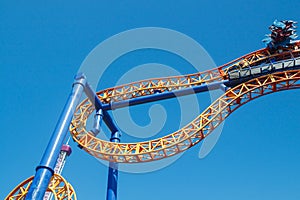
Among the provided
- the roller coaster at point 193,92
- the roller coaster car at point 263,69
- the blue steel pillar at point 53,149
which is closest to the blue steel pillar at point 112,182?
the roller coaster at point 193,92

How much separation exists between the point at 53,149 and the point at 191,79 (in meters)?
5.87

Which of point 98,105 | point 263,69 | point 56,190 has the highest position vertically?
point 263,69

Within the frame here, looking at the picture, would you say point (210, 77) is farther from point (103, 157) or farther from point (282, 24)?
point (103, 157)

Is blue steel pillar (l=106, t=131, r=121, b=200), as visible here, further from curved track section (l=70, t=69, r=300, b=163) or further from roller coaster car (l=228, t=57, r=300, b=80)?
roller coaster car (l=228, t=57, r=300, b=80)

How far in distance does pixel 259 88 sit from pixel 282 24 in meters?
→ 2.37

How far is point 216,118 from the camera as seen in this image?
11.0m

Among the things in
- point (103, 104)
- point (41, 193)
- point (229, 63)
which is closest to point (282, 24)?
point (229, 63)

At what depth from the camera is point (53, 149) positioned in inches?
347

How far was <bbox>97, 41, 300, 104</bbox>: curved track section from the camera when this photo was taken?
11.5 m

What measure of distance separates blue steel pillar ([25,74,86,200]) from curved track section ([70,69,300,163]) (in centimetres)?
202

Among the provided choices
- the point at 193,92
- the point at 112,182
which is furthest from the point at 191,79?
the point at 112,182

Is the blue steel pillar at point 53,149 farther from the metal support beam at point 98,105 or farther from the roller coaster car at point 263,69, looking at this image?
the roller coaster car at point 263,69

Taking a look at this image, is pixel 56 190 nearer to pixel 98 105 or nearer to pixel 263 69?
pixel 98 105

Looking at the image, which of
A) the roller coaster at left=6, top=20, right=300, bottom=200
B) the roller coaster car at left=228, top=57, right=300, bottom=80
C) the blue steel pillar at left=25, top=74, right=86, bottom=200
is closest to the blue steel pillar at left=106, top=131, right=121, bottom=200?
the roller coaster at left=6, top=20, right=300, bottom=200
